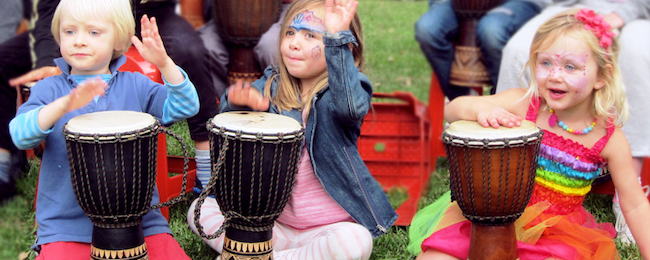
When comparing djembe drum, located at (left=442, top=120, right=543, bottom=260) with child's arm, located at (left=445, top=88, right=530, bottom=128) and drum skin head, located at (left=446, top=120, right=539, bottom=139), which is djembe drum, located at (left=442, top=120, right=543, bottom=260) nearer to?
drum skin head, located at (left=446, top=120, right=539, bottom=139)

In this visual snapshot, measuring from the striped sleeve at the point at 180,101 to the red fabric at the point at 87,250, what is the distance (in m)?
0.41

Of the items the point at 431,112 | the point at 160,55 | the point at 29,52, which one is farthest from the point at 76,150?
the point at 431,112

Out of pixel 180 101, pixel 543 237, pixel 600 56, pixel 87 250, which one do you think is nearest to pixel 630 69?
pixel 600 56

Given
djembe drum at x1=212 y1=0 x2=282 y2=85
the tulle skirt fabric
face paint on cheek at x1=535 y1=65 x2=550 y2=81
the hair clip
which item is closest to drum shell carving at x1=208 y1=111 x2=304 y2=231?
the tulle skirt fabric

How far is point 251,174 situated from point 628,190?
1304 millimetres

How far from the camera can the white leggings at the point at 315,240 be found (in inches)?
93.5

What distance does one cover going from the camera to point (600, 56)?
7.63 feet

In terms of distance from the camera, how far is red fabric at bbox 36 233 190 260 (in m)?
2.14

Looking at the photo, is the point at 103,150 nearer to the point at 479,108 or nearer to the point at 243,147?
the point at 243,147

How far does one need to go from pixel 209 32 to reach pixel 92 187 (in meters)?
1.89

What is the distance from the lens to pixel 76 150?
6.61ft

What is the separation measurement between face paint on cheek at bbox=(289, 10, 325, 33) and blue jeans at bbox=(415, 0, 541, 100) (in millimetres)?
1471

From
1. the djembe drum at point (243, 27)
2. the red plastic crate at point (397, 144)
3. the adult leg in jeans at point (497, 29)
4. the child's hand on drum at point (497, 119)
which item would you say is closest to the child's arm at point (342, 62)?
the child's hand on drum at point (497, 119)

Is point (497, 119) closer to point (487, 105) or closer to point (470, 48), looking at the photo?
point (487, 105)
